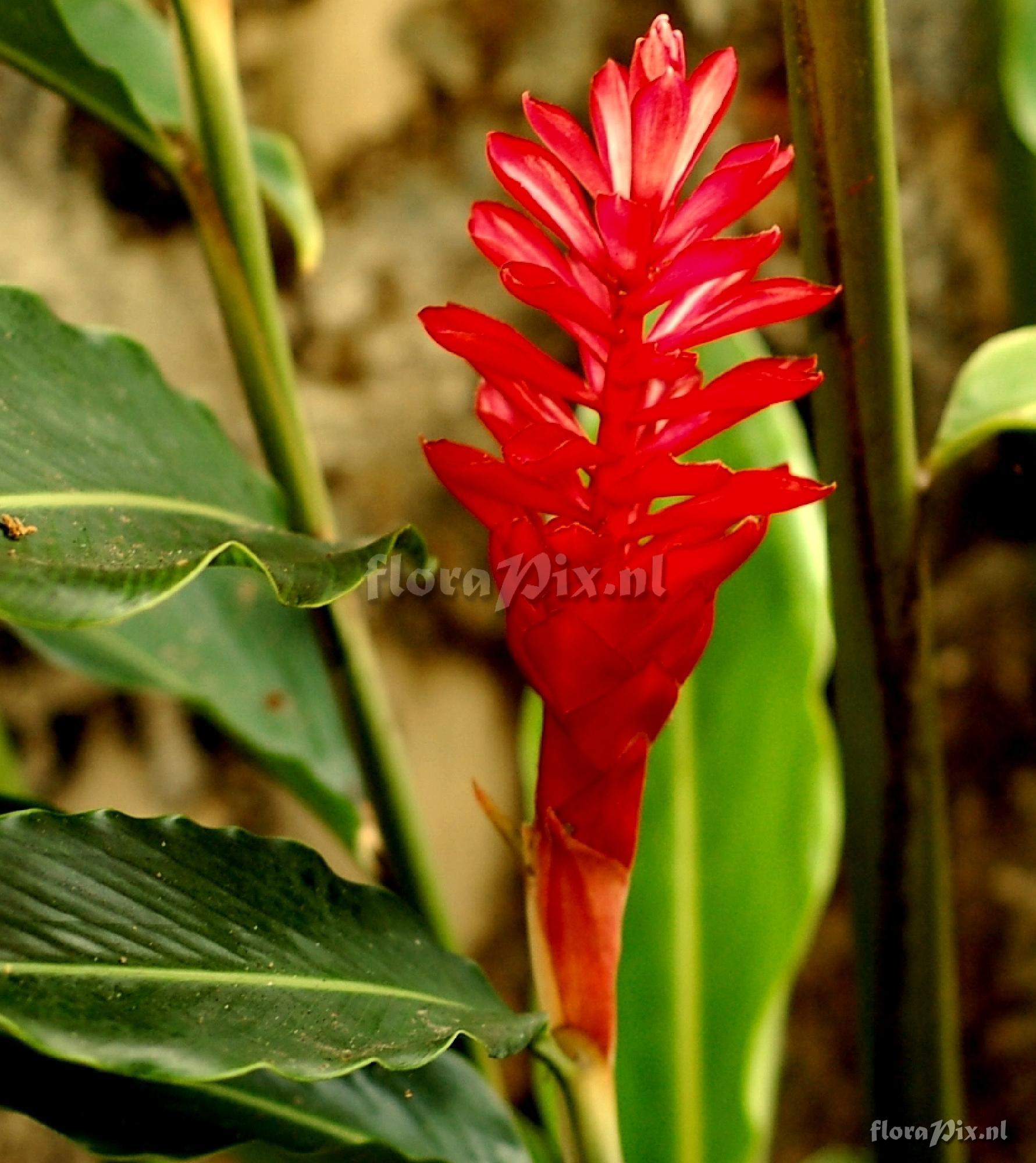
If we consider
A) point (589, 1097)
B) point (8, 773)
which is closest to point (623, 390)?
point (589, 1097)

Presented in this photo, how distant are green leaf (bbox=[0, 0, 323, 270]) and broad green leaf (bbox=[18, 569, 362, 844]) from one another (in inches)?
9.9

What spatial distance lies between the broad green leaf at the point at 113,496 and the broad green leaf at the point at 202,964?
104 mm

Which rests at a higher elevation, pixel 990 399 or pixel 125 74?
pixel 125 74

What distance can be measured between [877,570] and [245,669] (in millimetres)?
457

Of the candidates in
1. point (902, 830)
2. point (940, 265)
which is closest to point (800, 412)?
point (940, 265)

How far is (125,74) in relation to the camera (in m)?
0.72

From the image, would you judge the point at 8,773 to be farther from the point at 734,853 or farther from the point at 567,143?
the point at 567,143

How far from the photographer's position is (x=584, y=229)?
0.37 metres

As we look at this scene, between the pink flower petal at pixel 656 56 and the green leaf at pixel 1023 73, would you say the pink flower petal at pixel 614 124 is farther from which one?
the green leaf at pixel 1023 73

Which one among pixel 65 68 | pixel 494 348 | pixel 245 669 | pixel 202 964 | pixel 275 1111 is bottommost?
pixel 275 1111

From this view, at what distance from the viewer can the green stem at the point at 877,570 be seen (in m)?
0.43

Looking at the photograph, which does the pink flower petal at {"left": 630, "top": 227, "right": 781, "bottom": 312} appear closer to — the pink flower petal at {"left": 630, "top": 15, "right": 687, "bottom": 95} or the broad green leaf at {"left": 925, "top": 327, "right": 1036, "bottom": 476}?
the pink flower petal at {"left": 630, "top": 15, "right": 687, "bottom": 95}

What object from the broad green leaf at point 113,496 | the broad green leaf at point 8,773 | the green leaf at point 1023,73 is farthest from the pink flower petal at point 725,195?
the broad green leaf at point 8,773

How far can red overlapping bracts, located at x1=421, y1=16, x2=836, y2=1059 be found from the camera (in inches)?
14.3
